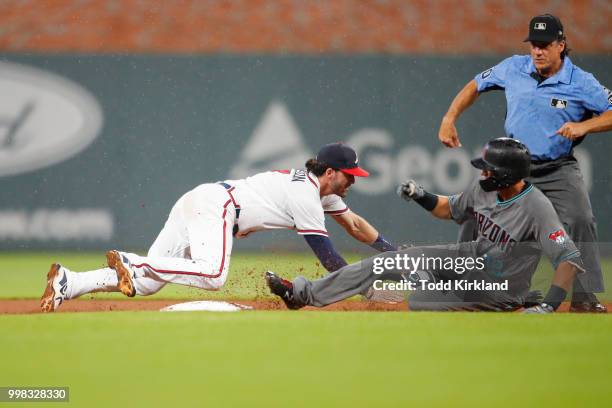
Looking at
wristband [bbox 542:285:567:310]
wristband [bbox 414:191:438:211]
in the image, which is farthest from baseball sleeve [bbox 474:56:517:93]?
wristband [bbox 542:285:567:310]

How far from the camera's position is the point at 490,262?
6.93 metres

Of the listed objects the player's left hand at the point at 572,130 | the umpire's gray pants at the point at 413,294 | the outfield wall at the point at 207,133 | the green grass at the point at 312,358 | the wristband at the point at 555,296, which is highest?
the outfield wall at the point at 207,133

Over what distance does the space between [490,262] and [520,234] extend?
0.28m

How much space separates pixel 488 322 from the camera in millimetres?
6289

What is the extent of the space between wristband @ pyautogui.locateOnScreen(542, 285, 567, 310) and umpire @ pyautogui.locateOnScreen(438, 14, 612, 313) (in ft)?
1.84

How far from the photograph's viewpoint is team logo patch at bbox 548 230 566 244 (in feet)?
21.6

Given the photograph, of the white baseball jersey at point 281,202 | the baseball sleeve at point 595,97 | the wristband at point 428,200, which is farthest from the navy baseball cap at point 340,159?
the baseball sleeve at point 595,97

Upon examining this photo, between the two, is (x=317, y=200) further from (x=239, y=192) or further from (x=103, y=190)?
(x=103, y=190)

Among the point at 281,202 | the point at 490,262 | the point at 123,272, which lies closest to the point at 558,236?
the point at 490,262

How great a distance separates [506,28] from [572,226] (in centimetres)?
673

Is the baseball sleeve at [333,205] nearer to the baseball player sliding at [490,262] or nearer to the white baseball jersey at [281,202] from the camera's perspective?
the white baseball jersey at [281,202]

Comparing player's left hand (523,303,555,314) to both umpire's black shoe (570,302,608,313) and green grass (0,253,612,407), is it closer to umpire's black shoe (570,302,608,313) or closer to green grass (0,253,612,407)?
green grass (0,253,612,407)

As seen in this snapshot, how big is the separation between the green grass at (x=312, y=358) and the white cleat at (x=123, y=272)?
0.53 ft

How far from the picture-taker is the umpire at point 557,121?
7.36 meters
